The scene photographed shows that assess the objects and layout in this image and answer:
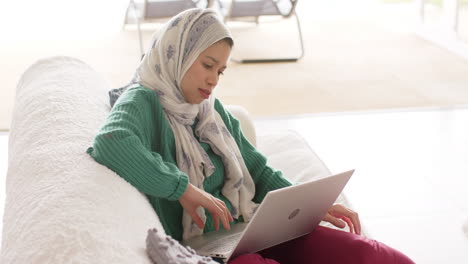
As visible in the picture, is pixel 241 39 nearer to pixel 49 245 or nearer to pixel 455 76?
pixel 455 76

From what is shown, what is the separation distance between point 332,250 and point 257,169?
388mm

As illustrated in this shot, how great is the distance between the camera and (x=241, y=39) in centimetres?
604

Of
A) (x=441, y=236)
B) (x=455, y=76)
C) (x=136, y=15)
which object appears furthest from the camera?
(x=136, y=15)

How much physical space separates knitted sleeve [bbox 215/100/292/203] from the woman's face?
188 millimetres

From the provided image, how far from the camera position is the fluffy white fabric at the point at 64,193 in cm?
120

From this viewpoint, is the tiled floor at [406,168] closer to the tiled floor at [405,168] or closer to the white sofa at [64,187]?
the tiled floor at [405,168]

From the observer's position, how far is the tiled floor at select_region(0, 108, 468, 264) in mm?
2844

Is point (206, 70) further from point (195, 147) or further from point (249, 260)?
point (249, 260)

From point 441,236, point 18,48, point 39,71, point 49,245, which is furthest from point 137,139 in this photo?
point 18,48

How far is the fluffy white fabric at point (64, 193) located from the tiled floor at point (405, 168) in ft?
4.46

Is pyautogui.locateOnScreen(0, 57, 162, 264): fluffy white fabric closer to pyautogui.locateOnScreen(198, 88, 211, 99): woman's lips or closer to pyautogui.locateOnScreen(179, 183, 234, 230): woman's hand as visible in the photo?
pyautogui.locateOnScreen(179, 183, 234, 230): woman's hand

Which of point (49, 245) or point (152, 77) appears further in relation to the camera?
point (152, 77)

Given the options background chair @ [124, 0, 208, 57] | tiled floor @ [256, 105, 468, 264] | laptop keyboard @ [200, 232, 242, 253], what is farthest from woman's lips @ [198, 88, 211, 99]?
background chair @ [124, 0, 208, 57]

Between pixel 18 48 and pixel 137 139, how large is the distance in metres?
4.30
